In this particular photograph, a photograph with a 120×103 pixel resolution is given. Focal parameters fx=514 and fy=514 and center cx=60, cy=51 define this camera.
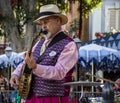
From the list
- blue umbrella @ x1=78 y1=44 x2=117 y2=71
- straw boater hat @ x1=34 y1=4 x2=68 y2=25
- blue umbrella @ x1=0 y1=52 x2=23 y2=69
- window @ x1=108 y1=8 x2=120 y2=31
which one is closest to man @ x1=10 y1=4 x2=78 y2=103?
straw boater hat @ x1=34 y1=4 x2=68 y2=25

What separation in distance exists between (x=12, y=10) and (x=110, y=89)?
571 inches

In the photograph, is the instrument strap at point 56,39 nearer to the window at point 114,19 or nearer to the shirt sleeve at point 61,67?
the shirt sleeve at point 61,67

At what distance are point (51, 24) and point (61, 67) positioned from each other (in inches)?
16.8

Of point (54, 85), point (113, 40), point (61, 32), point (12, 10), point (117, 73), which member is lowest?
point (117, 73)

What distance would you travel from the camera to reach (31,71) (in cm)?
428

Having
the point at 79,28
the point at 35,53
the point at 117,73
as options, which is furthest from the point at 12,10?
the point at 35,53

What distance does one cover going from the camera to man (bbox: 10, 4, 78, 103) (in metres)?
4.17

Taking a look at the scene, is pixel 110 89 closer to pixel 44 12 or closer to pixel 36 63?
pixel 36 63

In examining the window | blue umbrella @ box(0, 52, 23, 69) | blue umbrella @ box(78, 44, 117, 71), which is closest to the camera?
blue umbrella @ box(78, 44, 117, 71)

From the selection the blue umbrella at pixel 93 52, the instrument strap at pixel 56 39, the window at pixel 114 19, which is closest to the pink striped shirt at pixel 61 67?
the instrument strap at pixel 56 39

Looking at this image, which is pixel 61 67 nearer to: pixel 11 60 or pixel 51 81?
pixel 51 81

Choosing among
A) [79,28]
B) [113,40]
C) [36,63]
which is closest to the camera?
[36,63]

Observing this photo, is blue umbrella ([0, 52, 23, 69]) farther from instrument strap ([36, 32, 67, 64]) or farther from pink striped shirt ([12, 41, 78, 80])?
pink striped shirt ([12, 41, 78, 80])

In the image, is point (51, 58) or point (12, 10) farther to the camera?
point (12, 10)
